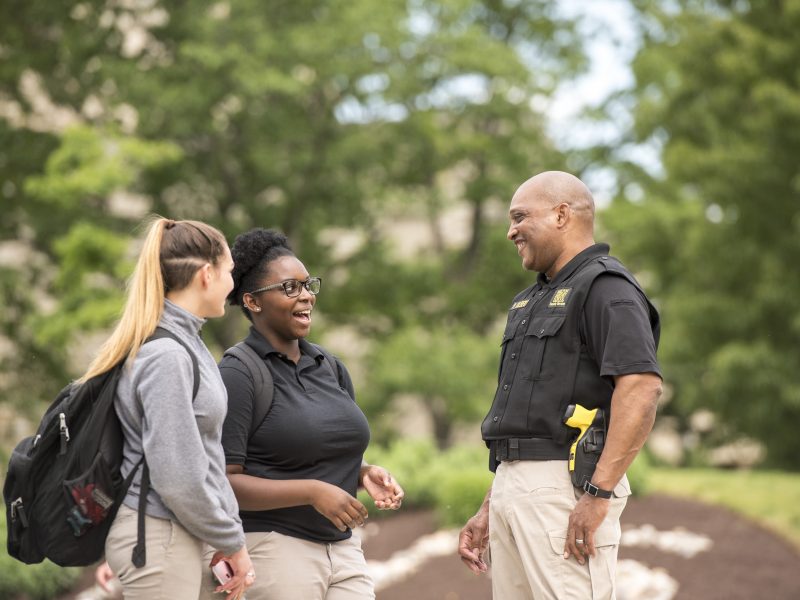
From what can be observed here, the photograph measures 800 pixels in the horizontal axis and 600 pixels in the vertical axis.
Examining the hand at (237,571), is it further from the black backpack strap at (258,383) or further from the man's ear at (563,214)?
the man's ear at (563,214)

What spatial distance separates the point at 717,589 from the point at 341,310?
12987 millimetres

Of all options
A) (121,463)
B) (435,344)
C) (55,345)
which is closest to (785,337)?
(435,344)

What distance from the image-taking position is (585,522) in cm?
378

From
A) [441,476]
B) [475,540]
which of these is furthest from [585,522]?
[441,476]

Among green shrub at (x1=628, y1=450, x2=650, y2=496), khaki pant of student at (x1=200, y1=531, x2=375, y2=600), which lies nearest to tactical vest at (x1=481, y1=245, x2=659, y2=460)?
khaki pant of student at (x1=200, y1=531, x2=375, y2=600)

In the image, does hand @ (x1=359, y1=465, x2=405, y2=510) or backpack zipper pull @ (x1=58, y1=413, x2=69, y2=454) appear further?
hand @ (x1=359, y1=465, x2=405, y2=510)

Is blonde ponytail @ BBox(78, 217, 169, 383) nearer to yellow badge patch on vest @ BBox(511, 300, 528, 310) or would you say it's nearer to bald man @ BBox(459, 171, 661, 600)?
bald man @ BBox(459, 171, 661, 600)

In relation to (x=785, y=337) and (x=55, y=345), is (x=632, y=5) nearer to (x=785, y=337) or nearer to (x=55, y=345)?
(x=785, y=337)

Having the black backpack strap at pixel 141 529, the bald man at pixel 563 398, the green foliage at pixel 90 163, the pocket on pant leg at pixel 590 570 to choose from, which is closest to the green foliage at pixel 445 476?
the green foliage at pixel 90 163

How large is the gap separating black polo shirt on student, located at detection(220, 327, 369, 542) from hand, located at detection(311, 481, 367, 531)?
0.14 meters

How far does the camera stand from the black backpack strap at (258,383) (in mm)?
3896

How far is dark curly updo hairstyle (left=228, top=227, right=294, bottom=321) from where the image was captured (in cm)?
415

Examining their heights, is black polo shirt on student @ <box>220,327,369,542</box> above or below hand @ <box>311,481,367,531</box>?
above

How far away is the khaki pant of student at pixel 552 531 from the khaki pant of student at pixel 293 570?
660 millimetres
